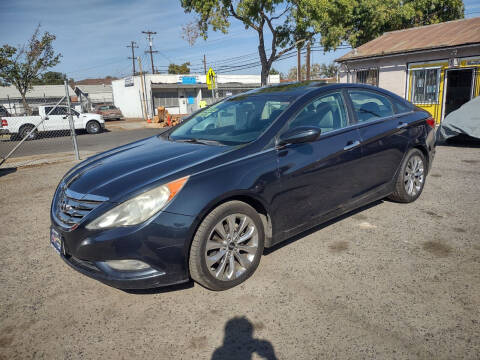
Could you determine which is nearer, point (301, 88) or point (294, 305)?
point (294, 305)

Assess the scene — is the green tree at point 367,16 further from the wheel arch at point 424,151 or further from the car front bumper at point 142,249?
the car front bumper at point 142,249

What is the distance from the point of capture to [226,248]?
9.34 ft

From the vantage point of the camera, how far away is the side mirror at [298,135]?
3080mm

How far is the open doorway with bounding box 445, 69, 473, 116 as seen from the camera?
555 inches

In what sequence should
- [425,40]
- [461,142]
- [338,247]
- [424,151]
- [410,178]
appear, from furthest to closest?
[425,40] < [461,142] < [424,151] < [410,178] < [338,247]

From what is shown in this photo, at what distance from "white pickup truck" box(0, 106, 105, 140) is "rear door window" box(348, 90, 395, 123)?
15.2 m

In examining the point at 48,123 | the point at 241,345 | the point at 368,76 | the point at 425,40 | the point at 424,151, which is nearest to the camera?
the point at 241,345

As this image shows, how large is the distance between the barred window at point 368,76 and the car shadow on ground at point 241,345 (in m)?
15.7

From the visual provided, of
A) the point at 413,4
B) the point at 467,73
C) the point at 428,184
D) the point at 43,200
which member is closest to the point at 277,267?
the point at 428,184

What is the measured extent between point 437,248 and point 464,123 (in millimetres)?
6032

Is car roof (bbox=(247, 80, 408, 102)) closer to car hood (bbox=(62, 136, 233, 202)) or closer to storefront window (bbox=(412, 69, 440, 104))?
car hood (bbox=(62, 136, 233, 202))

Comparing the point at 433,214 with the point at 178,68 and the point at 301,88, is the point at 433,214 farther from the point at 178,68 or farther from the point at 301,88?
the point at 178,68

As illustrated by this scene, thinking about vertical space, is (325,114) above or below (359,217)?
above

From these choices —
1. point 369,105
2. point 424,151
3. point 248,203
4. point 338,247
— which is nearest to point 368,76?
point 424,151
